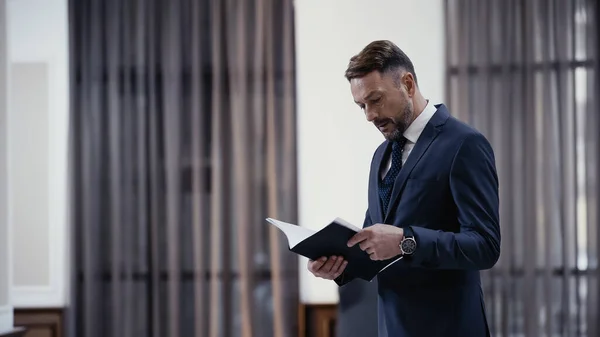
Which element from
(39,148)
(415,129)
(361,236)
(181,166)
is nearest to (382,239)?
(361,236)

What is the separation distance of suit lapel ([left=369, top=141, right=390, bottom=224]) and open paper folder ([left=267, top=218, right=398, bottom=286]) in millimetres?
105

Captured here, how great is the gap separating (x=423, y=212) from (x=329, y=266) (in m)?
0.27

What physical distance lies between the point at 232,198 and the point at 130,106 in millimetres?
741

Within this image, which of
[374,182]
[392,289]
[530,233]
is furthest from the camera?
[530,233]

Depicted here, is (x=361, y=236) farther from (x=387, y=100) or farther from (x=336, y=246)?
(x=387, y=100)

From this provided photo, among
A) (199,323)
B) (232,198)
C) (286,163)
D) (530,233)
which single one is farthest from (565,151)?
(199,323)

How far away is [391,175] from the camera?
1.71 metres

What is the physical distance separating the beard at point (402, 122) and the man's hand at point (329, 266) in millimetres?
331

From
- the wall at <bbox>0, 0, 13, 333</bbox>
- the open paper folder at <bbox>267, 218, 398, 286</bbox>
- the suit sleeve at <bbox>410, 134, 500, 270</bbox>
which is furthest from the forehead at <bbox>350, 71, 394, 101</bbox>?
the wall at <bbox>0, 0, 13, 333</bbox>

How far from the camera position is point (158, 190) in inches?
149

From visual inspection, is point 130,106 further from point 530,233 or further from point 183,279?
point 530,233

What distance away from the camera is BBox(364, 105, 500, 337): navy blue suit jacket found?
152cm

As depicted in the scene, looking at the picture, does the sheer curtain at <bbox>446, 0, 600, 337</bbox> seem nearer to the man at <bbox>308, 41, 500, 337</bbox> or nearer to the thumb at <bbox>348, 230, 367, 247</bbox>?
the man at <bbox>308, 41, 500, 337</bbox>

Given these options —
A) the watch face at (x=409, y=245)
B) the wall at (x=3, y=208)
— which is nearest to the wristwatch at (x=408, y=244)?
the watch face at (x=409, y=245)
